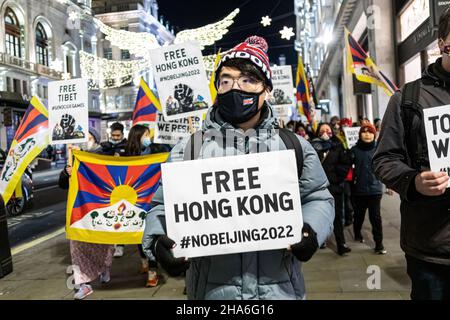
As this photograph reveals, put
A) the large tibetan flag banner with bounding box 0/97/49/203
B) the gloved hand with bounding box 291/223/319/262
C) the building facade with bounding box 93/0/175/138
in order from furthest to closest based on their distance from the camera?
the building facade with bounding box 93/0/175/138
the large tibetan flag banner with bounding box 0/97/49/203
the gloved hand with bounding box 291/223/319/262

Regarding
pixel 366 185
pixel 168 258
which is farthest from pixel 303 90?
pixel 168 258

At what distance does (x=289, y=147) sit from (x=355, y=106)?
22274mm

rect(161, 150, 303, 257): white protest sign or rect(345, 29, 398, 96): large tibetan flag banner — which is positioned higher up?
rect(345, 29, 398, 96): large tibetan flag banner

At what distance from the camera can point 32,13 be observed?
126ft

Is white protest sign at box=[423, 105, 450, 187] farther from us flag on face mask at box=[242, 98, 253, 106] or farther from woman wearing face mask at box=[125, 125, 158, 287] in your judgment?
woman wearing face mask at box=[125, 125, 158, 287]

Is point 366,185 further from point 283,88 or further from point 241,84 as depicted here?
point 241,84

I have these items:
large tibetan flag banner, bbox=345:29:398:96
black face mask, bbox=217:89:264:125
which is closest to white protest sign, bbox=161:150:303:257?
black face mask, bbox=217:89:264:125

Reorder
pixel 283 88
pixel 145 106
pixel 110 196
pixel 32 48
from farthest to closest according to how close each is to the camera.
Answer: pixel 32 48
pixel 283 88
pixel 145 106
pixel 110 196

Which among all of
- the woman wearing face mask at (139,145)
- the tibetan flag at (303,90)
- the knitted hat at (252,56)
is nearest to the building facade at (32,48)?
the tibetan flag at (303,90)

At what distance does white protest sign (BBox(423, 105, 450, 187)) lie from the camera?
218 centimetres

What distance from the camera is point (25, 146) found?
237 inches

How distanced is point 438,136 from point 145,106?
21.8 ft

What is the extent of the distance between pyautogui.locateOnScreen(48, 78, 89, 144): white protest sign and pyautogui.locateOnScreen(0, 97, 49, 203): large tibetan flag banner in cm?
42

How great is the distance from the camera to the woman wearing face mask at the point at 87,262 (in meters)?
5.05
